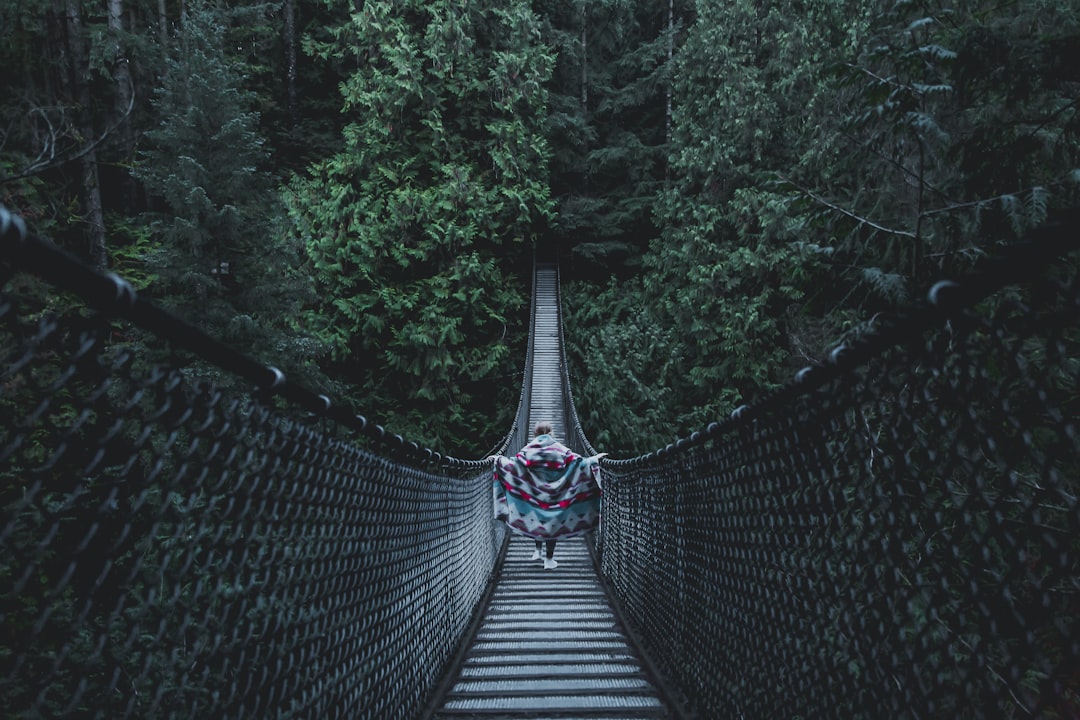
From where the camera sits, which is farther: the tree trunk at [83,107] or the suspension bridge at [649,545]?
the tree trunk at [83,107]

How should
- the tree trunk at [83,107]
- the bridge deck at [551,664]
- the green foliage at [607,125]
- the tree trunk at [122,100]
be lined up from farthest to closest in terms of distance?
the green foliage at [607,125] → the tree trunk at [122,100] → the tree trunk at [83,107] → the bridge deck at [551,664]

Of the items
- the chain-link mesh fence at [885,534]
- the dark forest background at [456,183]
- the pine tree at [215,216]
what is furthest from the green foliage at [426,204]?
the chain-link mesh fence at [885,534]

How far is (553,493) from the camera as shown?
4.81 meters

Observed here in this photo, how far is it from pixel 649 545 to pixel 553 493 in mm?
1570

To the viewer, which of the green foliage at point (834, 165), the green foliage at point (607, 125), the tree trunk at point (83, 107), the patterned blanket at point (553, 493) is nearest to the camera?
the green foliage at point (834, 165)

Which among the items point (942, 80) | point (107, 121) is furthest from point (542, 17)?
point (942, 80)

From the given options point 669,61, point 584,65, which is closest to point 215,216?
point 669,61

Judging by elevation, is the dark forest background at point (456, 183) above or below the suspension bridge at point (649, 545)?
above

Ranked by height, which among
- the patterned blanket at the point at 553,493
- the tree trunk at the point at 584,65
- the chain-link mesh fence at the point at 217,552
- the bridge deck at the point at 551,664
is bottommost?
the bridge deck at the point at 551,664

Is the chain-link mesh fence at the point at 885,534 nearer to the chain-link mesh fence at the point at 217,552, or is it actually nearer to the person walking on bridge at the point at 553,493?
→ the chain-link mesh fence at the point at 217,552

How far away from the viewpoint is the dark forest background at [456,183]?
784cm

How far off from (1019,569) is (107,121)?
1357 cm

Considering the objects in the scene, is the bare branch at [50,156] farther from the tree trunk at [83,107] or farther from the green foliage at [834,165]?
the green foliage at [834,165]

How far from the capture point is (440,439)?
43.3 ft
